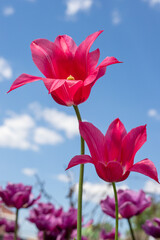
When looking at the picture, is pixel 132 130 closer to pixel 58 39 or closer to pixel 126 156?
pixel 126 156

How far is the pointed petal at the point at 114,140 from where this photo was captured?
1021 millimetres

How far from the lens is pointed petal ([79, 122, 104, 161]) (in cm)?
94

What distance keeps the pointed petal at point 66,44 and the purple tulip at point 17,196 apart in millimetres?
1407

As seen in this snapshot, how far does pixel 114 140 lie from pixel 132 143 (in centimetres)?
5

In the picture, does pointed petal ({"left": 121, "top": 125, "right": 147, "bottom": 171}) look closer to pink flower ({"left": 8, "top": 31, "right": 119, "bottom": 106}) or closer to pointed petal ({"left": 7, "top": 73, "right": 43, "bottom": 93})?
pink flower ({"left": 8, "top": 31, "right": 119, "bottom": 106})

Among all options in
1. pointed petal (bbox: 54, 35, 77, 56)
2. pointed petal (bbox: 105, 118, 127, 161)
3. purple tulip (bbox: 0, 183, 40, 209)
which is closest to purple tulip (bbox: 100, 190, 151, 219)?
purple tulip (bbox: 0, 183, 40, 209)

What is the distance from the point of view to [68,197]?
3.36 metres

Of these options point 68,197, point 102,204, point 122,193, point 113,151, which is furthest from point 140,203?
point 68,197

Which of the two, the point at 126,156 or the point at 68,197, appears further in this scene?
the point at 68,197

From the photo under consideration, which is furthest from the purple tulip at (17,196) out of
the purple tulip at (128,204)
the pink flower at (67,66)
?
the pink flower at (67,66)

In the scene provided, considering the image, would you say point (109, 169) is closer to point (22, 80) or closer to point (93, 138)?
point (93, 138)

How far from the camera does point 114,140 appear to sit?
1.03 m

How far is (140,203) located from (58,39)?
116 centimetres

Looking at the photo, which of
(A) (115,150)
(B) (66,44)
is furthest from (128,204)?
(B) (66,44)
